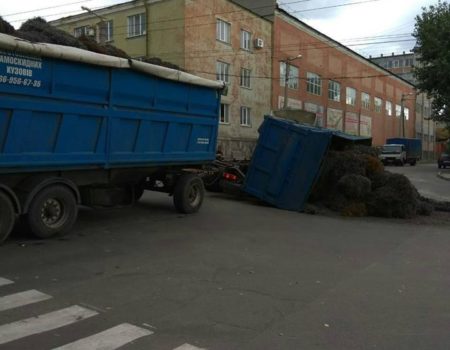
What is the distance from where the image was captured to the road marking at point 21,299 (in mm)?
5336

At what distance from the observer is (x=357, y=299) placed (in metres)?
6.08

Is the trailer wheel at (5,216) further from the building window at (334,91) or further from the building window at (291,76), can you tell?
the building window at (334,91)

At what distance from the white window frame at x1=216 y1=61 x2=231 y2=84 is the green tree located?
1627cm

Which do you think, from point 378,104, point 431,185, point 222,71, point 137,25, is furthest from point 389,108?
point 431,185

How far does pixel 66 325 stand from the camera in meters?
4.86

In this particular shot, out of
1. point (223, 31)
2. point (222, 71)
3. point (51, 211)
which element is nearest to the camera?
point (51, 211)

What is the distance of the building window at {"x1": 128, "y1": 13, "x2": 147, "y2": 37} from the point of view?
38.1m

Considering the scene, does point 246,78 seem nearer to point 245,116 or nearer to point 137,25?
point 245,116

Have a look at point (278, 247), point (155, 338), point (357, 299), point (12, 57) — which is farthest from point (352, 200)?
point (155, 338)

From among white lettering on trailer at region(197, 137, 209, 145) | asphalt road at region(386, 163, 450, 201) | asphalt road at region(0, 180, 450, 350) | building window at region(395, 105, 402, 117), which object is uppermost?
building window at region(395, 105, 402, 117)

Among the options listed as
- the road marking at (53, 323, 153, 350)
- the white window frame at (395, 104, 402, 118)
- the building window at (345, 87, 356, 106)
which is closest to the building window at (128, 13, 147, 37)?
the building window at (345, 87, 356, 106)

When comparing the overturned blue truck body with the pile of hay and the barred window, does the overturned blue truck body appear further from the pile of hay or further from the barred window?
the barred window

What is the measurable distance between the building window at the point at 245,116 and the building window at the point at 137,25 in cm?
936

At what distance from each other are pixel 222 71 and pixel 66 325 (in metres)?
35.5
